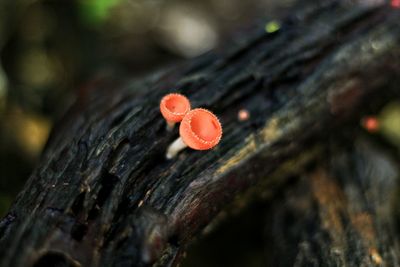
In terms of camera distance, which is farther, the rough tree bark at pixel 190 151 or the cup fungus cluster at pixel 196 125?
the cup fungus cluster at pixel 196 125

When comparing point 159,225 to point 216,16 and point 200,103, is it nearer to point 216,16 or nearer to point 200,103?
point 200,103

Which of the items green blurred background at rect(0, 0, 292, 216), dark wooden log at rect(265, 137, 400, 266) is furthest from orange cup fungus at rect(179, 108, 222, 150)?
green blurred background at rect(0, 0, 292, 216)

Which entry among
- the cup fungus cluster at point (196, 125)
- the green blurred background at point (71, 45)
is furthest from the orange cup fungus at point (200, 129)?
the green blurred background at point (71, 45)

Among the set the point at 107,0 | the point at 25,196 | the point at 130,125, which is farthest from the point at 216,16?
the point at 25,196

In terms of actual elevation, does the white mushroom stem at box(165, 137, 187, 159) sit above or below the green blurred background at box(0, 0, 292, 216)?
below

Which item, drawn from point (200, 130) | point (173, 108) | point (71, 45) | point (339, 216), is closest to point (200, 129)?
point (200, 130)

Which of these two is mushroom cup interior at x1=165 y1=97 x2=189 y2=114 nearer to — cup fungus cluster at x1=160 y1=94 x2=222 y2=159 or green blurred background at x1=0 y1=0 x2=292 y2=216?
cup fungus cluster at x1=160 y1=94 x2=222 y2=159

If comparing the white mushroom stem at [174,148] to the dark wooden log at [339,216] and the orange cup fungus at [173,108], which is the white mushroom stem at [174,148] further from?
the dark wooden log at [339,216]

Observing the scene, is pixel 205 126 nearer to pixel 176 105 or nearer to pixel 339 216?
pixel 176 105
